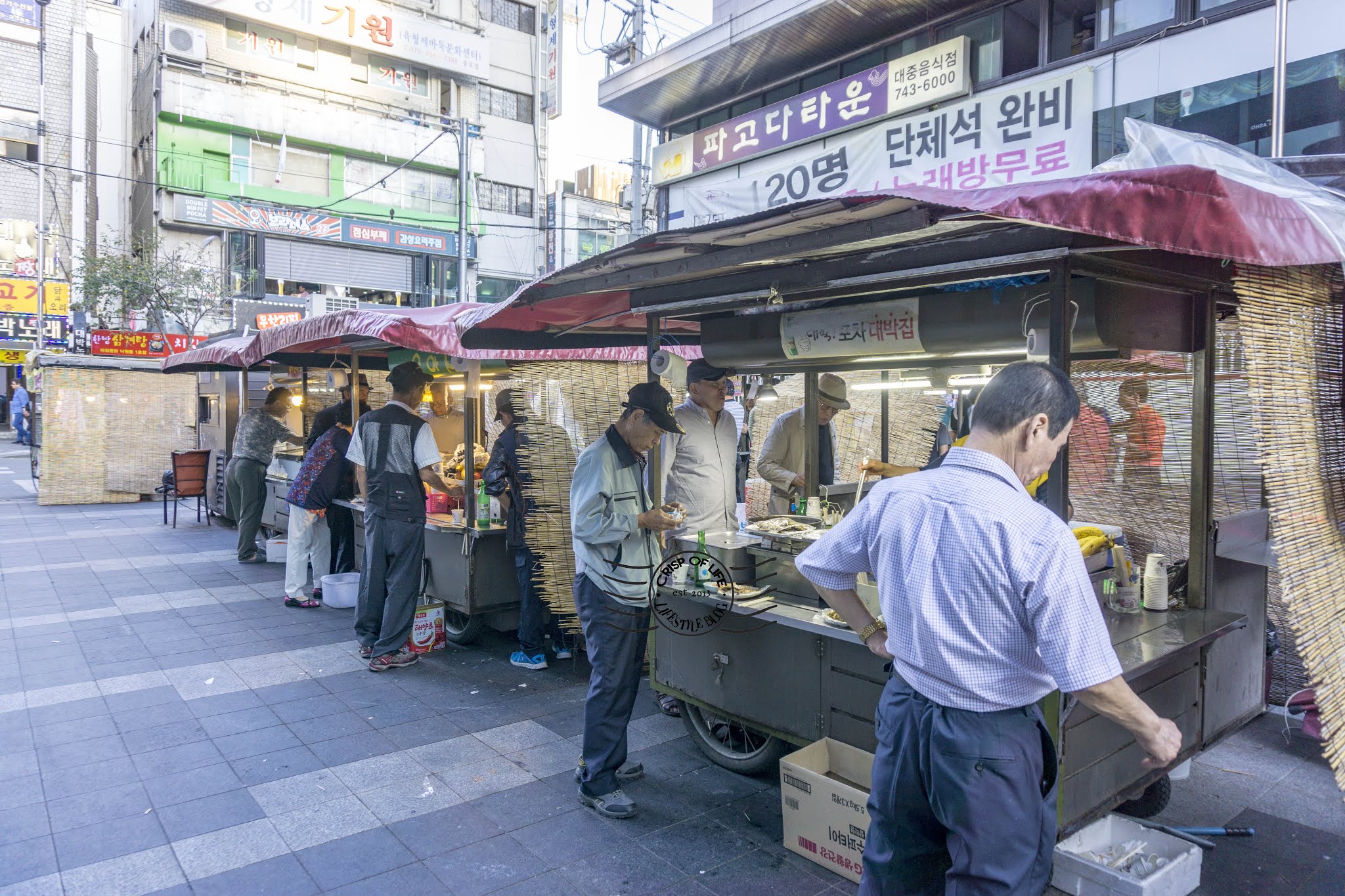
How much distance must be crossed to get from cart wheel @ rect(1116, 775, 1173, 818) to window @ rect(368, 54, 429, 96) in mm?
32731

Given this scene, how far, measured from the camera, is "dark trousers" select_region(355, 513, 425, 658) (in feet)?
20.1

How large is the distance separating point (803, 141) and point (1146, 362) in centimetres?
781

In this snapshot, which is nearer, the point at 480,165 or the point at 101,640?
the point at 101,640

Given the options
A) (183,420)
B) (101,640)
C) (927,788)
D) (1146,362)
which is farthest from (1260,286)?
(183,420)

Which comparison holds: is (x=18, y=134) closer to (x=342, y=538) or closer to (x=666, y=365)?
(x=342, y=538)

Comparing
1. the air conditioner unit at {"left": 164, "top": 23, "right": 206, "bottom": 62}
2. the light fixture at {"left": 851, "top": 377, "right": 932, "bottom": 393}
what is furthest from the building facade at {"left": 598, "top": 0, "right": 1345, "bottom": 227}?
the air conditioner unit at {"left": 164, "top": 23, "right": 206, "bottom": 62}

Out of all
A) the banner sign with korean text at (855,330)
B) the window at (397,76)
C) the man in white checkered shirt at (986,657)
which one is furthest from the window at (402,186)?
the man in white checkered shirt at (986,657)

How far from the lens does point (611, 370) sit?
6633 mm

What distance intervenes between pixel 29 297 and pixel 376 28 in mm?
14413

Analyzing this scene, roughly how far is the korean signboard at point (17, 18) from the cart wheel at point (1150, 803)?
35.1 meters

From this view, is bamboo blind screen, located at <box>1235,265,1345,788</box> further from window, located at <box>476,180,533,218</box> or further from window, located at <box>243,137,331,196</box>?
window, located at <box>476,180,533,218</box>

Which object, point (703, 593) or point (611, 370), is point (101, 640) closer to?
point (611, 370)

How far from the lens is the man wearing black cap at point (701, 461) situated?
211 inches

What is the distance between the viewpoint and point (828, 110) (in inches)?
435
